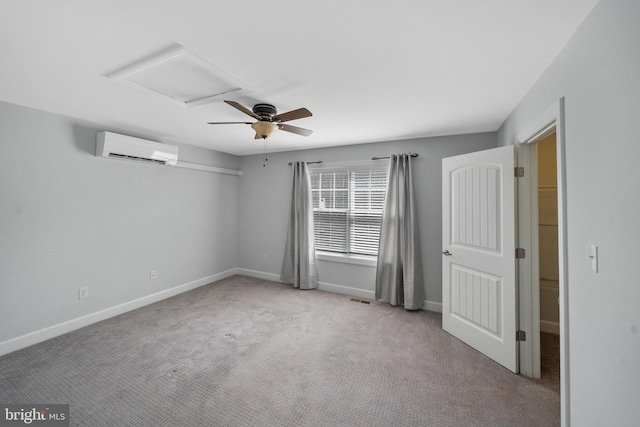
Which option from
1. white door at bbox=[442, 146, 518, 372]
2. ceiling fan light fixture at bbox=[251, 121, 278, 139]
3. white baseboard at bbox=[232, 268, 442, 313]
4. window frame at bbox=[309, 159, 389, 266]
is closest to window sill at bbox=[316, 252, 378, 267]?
window frame at bbox=[309, 159, 389, 266]

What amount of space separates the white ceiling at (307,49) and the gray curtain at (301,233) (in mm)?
1803

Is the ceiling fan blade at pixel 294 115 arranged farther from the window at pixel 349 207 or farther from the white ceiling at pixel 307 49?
the window at pixel 349 207

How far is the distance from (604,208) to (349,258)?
10.3ft

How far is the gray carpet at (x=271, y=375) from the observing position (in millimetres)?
1753

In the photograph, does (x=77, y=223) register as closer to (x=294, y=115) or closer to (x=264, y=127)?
(x=264, y=127)

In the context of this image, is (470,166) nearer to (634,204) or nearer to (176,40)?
(634,204)

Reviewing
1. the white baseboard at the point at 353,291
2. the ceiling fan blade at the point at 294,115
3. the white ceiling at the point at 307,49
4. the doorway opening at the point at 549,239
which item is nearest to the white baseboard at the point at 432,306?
the white baseboard at the point at 353,291

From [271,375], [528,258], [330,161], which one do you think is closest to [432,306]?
[528,258]

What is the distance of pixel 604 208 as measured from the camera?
1115 mm

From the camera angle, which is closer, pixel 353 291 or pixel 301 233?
pixel 353 291

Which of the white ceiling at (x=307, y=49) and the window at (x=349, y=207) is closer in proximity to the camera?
the white ceiling at (x=307, y=49)

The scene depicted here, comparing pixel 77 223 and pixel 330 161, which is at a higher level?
pixel 330 161

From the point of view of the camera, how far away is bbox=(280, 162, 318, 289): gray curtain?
4.26 meters

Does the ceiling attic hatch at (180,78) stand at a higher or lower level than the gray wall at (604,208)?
higher
